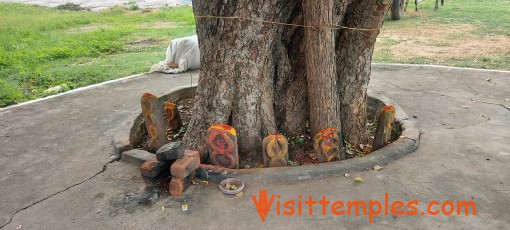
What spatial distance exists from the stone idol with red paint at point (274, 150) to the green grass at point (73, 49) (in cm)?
437

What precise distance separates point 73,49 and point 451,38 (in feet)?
30.6

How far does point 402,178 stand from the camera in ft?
11.2

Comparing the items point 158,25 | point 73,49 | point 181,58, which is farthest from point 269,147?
point 158,25

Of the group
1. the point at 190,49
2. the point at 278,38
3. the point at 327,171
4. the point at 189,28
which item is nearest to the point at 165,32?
the point at 189,28

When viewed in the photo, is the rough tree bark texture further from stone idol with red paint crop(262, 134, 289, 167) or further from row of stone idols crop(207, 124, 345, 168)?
stone idol with red paint crop(262, 134, 289, 167)

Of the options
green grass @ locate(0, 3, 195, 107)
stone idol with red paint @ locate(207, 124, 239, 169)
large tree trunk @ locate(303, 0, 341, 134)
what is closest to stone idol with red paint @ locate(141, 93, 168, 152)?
stone idol with red paint @ locate(207, 124, 239, 169)

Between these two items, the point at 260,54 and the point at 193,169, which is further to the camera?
the point at 260,54

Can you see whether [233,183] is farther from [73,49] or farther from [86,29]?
[86,29]

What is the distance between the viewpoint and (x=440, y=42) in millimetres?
9648

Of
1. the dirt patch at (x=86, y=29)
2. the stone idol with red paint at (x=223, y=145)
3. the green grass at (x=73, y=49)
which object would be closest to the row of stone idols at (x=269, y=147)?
the stone idol with red paint at (x=223, y=145)

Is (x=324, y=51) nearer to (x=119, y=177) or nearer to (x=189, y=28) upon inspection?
(x=119, y=177)

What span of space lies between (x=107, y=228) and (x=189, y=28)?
34.5ft

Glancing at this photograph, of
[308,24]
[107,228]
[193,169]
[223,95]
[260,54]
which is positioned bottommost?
[107,228]

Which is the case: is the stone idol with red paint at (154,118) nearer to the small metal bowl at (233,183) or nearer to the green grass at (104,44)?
the small metal bowl at (233,183)
